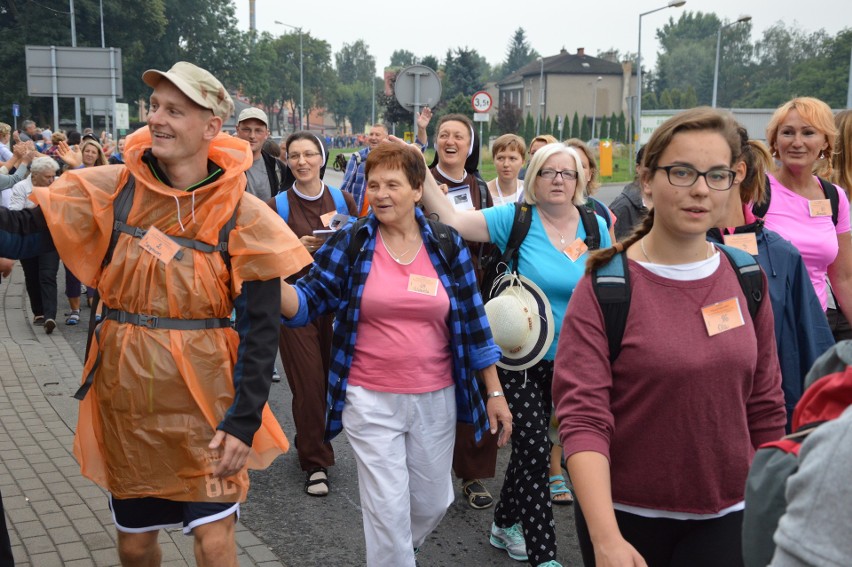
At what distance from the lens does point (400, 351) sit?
149 inches

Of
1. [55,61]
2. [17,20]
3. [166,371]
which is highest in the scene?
[17,20]

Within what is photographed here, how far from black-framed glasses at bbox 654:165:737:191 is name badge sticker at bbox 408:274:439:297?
61.1 inches

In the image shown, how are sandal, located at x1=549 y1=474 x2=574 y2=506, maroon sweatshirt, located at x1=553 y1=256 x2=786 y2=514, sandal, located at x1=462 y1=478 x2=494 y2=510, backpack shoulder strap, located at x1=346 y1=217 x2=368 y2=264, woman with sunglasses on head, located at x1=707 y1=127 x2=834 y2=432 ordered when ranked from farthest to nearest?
sandal, located at x1=549 y1=474 x2=574 y2=506 → sandal, located at x1=462 y1=478 x2=494 y2=510 → backpack shoulder strap, located at x1=346 y1=217 x2=368 y2=264 → woman with sunglasses on head, located at x1=707 y1=127 x2=834 y2=432 → maroon sweatshirt, located at x1=553 y1=256 x2=786 y2=514

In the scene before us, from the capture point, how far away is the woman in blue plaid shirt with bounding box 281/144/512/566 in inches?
147

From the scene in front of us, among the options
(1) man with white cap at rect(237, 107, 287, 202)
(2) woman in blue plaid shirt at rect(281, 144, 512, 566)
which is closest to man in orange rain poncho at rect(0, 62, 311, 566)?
(2) woman in blue plaid shirt at rect(281, 144, 512, 566)

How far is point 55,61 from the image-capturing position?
20.4 meters

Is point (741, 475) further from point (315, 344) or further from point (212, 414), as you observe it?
point (315, 344)

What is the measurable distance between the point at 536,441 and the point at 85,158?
343 inches

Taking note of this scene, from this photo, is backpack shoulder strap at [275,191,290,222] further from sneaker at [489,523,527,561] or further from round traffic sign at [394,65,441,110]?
round traffic sign at [394,65,441,110]

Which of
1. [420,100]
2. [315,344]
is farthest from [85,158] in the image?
[315,344]

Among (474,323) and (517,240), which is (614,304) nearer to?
(474,323)

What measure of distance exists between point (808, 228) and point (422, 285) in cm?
210

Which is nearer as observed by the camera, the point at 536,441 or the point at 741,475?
the point at 741,475

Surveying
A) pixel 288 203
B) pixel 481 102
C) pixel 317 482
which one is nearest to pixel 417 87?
pixel 288 203
